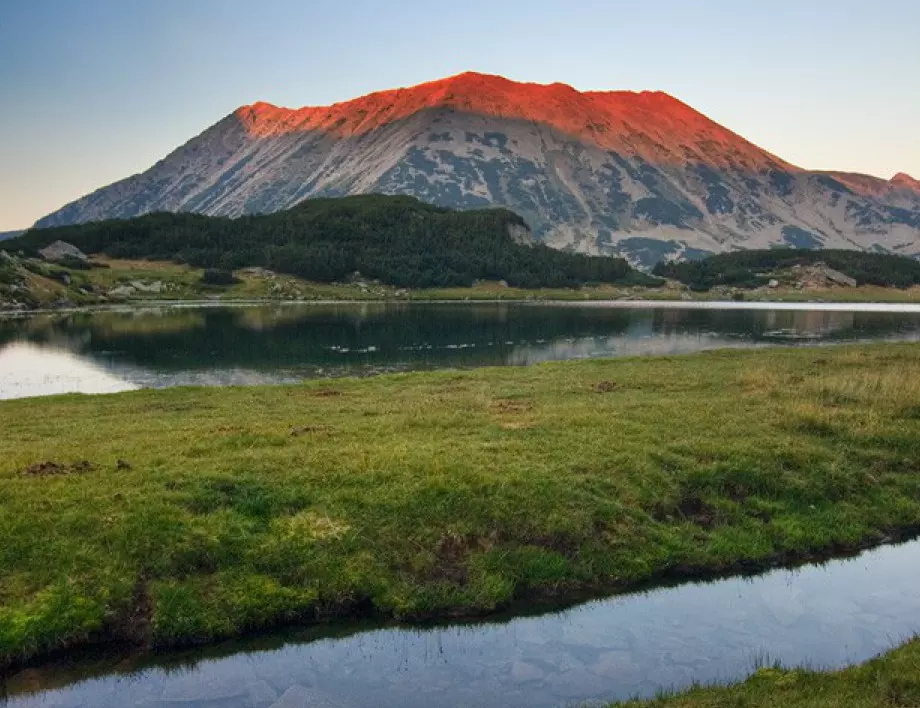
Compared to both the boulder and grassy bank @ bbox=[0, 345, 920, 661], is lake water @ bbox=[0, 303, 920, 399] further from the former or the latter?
the boulder

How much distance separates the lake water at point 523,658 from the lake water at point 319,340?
41380mm

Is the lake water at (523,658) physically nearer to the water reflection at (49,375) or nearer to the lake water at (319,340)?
the water reflection at (49,375)

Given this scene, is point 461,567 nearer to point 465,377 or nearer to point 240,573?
point 240,573

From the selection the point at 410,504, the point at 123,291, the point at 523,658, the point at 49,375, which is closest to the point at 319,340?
the point at 49,375

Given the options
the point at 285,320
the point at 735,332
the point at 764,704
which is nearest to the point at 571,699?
the point at 764,704

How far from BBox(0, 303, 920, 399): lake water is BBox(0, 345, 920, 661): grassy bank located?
2794 cm

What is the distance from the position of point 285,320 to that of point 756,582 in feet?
350

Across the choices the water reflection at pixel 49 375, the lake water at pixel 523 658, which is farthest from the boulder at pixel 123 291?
the lake water at pixel 523 658

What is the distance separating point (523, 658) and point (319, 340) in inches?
2972

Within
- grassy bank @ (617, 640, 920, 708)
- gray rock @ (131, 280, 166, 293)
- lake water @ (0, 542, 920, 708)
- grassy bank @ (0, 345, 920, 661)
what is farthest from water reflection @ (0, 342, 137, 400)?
gray rock @ (131, 280, 166, 293)

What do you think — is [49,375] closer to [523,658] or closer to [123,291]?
[523,658]

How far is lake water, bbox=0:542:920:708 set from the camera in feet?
47.9

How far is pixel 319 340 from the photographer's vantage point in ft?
291

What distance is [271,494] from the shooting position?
21422mm
